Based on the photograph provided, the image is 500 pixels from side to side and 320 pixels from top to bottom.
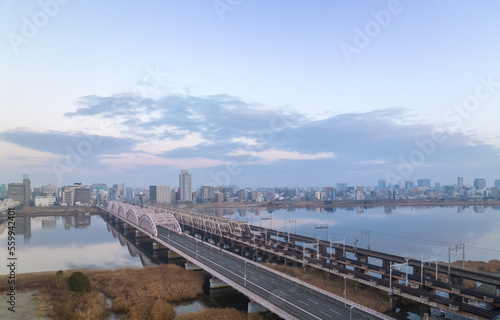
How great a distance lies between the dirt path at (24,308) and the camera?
73.3 feet

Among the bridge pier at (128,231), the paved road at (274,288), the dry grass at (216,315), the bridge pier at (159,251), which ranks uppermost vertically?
the paved road at (274,288)

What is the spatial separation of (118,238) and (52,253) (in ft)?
59.9

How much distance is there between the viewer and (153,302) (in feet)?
82.3

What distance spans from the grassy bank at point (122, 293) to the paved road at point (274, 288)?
7.50 feet

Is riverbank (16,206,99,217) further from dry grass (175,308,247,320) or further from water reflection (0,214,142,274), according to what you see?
dry grass (175,308,247,320)

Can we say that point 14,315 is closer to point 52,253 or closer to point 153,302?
point 153,302

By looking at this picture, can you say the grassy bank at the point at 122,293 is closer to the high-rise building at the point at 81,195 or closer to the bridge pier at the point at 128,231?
the bridge pier at the point at 128,231

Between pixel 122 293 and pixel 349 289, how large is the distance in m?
19.1

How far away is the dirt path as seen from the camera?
2234 centimetres

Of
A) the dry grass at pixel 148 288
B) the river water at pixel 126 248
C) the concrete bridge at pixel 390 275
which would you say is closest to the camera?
the concrete bridge at pixel 390 275

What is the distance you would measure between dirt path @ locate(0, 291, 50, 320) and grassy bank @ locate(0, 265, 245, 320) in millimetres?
479

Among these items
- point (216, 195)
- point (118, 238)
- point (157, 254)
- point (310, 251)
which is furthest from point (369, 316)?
point (216, 195)

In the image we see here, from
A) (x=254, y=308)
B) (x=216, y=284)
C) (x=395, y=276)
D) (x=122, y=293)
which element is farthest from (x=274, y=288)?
(x=122, y=293)

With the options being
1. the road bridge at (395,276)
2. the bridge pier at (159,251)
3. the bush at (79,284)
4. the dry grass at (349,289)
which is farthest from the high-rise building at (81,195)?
the dry grass at (349,289)
